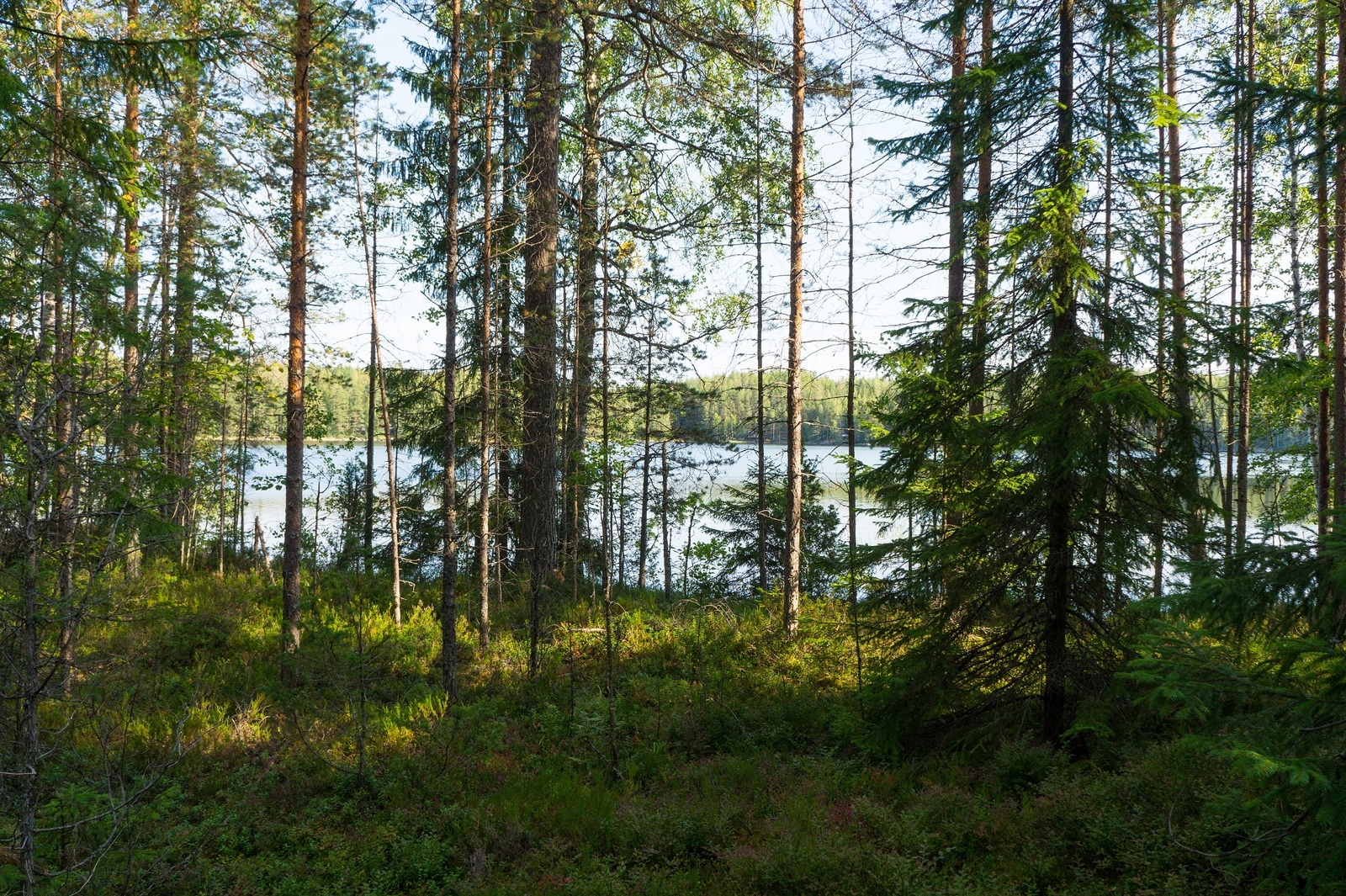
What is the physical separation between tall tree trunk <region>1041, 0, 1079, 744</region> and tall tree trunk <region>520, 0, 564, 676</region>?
234 inches

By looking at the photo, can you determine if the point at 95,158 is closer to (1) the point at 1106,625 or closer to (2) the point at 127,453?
(2) the point at 127,453

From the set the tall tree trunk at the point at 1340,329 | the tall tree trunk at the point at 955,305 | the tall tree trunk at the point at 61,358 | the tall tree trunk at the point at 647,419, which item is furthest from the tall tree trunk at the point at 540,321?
the tall tree trunk at the point at 1340,329

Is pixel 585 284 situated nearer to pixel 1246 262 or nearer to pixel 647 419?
pixel 647 419

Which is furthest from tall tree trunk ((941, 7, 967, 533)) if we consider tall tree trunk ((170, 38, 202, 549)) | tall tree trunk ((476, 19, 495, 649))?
tall tree trunk ((170, 38, 202, 549))

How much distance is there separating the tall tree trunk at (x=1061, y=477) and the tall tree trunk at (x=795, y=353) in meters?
3.81

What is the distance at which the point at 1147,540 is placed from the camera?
6723 millimetres

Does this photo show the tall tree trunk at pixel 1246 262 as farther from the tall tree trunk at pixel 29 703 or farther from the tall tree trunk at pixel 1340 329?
the tall tree trunk at pixel 29 703

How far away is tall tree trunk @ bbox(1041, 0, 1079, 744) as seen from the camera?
6.49m

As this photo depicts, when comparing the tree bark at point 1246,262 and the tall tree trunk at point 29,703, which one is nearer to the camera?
the tall tree trunk at point 29,703

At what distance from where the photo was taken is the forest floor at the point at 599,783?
5184mm

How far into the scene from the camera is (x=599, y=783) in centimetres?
720

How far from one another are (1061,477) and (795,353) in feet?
14.9

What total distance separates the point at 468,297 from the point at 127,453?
7.59 metres

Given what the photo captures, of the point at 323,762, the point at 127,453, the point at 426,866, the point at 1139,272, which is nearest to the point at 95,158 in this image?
the point at 127,453
